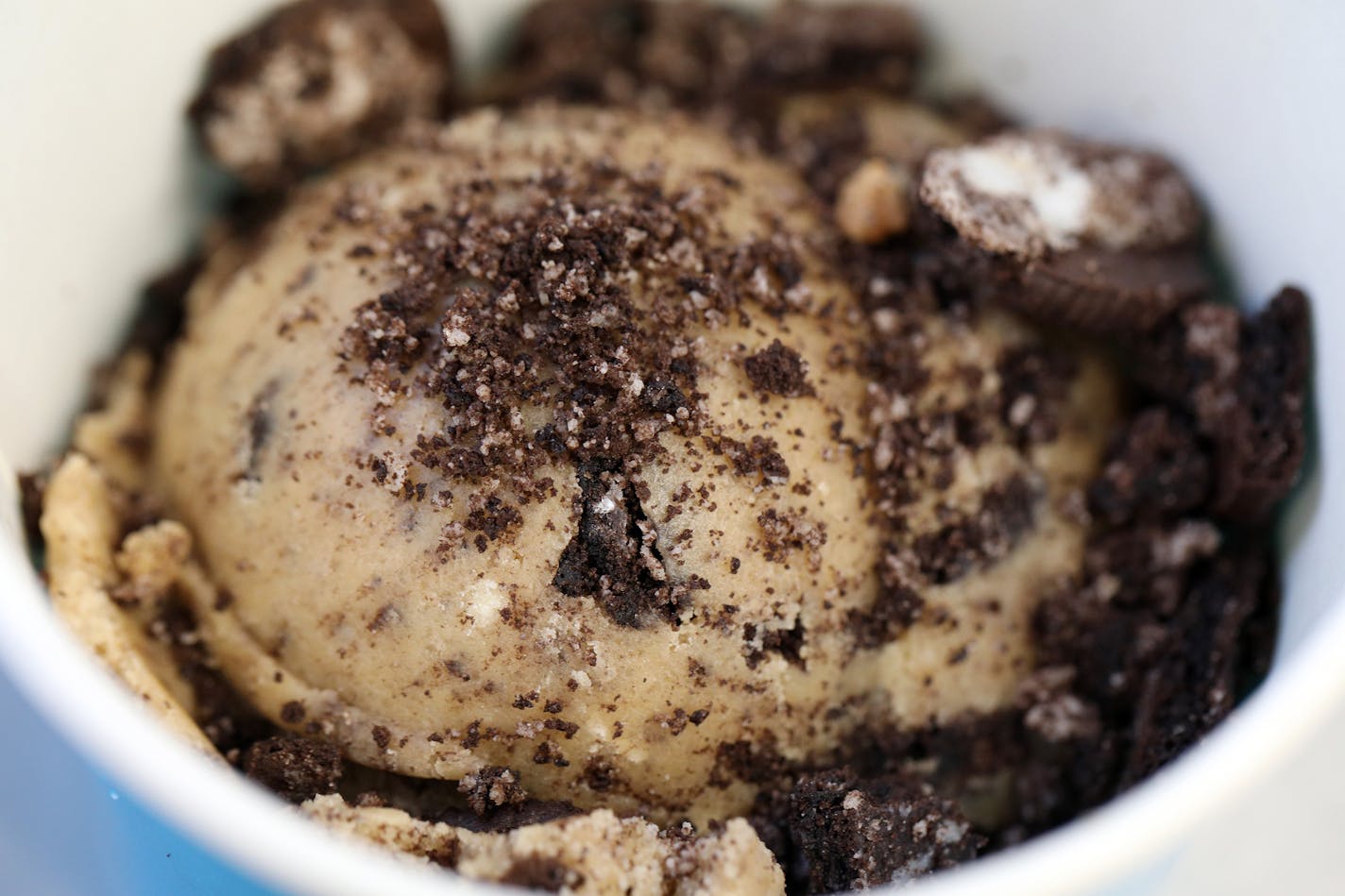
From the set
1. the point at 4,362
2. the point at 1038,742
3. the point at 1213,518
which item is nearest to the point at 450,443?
the point at 4,362

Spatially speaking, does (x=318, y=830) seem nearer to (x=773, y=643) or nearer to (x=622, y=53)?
(x=773, y=643)

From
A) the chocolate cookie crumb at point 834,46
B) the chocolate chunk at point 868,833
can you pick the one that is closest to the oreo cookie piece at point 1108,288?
the chocolate cookie crumb at point 834,46

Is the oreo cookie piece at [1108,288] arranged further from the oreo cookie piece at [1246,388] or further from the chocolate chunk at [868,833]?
the chocolate chunk at [868,833]

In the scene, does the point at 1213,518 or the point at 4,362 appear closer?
the point at 4,362

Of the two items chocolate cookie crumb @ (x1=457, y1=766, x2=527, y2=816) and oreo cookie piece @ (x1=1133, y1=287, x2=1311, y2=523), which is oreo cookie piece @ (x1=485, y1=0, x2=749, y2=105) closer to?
oreo cookie piece @ (x1=1133, y1=287, x2=1311, y2=523)

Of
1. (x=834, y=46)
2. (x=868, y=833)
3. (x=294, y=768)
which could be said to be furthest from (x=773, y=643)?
(x=834, y=46)

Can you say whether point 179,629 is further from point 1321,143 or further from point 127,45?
point 1321,143

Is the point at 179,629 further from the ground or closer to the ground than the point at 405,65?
closer to the ground
